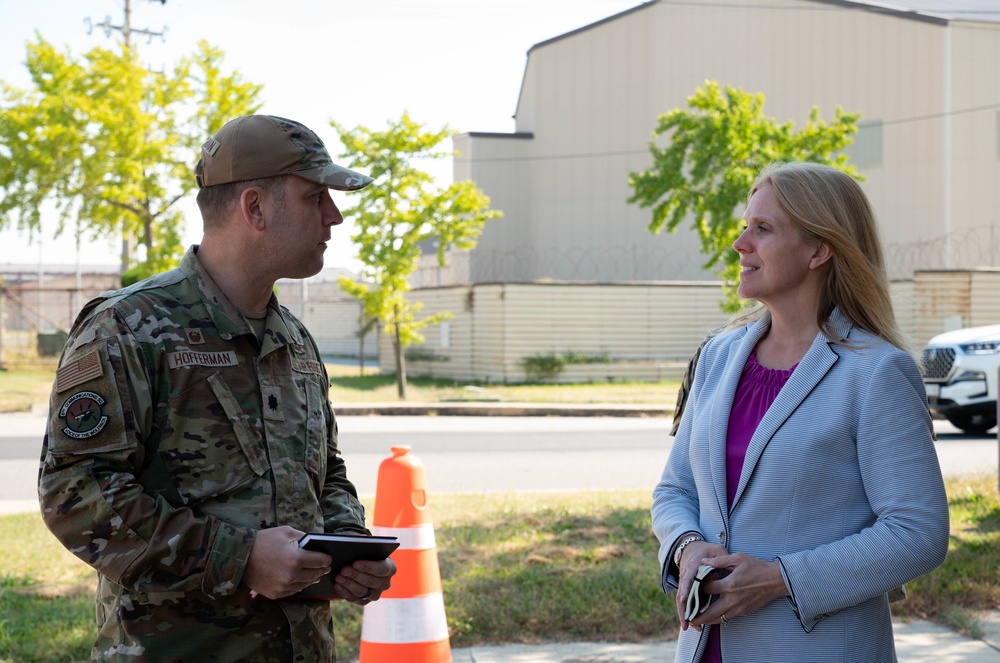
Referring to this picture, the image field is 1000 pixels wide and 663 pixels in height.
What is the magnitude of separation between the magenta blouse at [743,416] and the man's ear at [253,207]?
54.5 inches

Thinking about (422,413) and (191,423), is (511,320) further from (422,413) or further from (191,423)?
(191,423)

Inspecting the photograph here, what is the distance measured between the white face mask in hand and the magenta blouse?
16 centimetres

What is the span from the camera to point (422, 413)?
65.3ft

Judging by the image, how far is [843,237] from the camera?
2.75 meters

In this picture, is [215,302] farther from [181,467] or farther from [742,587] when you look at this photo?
[742,587]

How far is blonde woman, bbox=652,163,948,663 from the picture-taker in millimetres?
2531

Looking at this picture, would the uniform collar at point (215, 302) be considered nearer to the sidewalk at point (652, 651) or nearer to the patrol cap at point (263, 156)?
the patrol cap at point (263, 156)

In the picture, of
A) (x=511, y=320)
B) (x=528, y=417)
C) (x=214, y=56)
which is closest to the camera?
(x=528, y=417)

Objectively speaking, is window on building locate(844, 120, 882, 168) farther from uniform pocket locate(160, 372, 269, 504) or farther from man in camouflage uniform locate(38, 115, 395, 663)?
uniform pocket locate(160, 372, 269, 504)

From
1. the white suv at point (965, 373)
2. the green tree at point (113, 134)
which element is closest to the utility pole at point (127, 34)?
the green tree at point (113, 134)

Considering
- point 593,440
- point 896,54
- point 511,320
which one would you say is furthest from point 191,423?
point 896,54

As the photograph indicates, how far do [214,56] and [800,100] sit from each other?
20018mm

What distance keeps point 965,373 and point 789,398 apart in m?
12.6

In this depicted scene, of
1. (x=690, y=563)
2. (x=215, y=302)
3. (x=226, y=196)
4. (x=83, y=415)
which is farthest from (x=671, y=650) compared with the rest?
(x=83, y=415)
